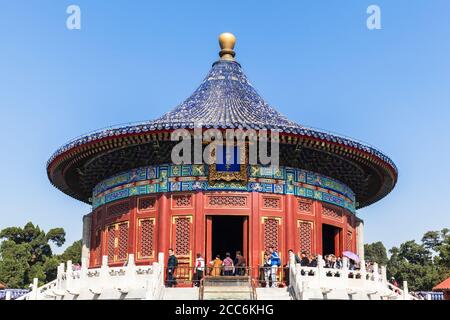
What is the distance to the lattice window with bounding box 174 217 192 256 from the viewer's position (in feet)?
73.4

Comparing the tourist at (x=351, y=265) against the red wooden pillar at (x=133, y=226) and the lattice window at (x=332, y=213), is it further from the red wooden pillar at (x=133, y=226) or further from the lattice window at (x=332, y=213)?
the red wooden pillar at (x=133, y=226)

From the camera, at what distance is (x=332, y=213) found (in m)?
24.7

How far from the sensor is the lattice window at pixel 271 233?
22641mm

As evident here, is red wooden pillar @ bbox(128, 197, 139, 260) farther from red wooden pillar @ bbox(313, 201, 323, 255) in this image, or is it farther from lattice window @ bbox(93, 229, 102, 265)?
red wooden pillar @ bbox(313, 201, 323, 255)

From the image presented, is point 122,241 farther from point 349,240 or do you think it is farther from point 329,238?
point 329,238

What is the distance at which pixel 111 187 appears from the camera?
24688 mm

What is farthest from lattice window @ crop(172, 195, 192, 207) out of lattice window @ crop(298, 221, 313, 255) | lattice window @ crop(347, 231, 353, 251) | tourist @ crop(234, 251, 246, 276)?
lattice window @ crop(347, 231, 353, 251)

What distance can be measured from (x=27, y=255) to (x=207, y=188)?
32.7m

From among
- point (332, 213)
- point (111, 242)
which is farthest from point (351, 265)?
point (111, 242)

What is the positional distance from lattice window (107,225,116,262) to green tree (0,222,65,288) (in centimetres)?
2420

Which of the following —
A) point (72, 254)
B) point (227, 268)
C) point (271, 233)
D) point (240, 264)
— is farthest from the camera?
point (72, 254)
